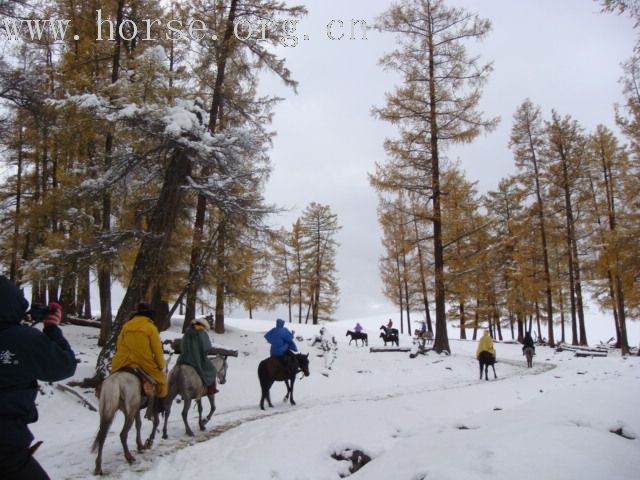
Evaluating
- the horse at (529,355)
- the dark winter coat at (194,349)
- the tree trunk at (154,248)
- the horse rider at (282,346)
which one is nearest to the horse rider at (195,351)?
the dark winter coat at (194,349)

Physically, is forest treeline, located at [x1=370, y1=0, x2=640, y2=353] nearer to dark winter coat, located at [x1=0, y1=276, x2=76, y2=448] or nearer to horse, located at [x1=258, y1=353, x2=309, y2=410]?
horse, located at [x1=258, y1=353, x2=309, y2=410]

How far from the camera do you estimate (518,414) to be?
6.43m

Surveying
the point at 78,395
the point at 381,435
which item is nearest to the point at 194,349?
the point at 78,395

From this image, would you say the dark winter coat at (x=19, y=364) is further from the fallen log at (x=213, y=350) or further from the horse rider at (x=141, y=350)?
the fallen log at (x=213, y=350)

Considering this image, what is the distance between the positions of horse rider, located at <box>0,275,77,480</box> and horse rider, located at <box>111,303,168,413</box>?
398 cm

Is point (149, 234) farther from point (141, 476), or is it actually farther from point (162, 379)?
point (141, 476)

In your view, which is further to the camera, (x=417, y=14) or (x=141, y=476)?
(x=417, y=14)

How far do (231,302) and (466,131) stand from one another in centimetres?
1277

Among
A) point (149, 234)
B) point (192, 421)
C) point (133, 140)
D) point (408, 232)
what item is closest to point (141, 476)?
point (192, 421)

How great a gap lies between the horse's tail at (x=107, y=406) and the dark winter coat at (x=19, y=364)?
3.39 meters

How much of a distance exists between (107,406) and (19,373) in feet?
12.2

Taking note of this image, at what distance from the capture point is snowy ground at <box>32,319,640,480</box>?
418cm

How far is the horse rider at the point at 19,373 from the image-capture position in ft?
9.04

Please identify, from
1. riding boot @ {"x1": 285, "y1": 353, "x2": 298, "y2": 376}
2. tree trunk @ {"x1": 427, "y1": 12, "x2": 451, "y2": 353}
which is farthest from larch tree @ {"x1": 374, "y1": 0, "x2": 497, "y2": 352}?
riding boot @ {"x1": 285, "y1": 353, "x2": 298, "y2": 376}
